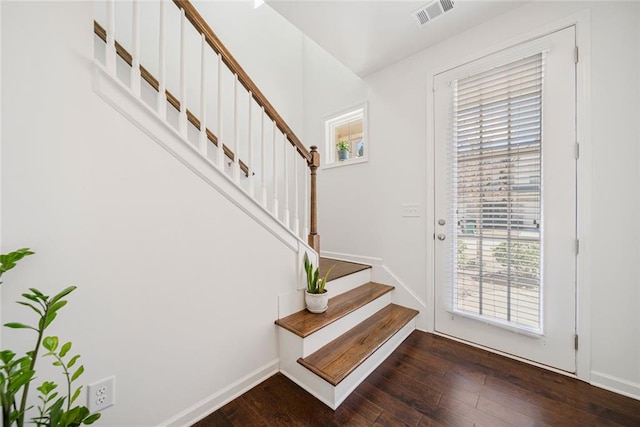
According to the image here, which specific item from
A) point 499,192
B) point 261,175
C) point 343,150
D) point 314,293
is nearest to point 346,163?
point 343,150

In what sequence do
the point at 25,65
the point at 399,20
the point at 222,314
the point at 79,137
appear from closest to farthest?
the point at 25,65 < the point at 79,137 < the point at 222,314 < the point at 399,20

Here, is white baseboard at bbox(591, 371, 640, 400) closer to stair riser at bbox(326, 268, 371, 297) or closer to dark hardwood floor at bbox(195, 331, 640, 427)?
dark hardwood floor at bbox(195, 331, 640, 427)

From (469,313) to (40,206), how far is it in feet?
8.92

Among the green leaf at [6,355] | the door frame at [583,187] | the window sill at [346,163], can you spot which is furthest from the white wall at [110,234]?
the door frame at [583,187]

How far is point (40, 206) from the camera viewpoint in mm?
920

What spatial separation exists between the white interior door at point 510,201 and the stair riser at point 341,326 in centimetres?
53

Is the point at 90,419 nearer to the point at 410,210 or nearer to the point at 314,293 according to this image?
the point at 314,293

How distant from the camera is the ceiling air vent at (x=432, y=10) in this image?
5.82 ft

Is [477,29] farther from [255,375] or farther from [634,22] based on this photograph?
[255,375]

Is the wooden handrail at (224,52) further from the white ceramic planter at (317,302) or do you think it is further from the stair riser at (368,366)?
the stair riser at (368,366)

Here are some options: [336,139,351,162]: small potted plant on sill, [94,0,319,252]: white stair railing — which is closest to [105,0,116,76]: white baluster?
[94,0,319,252]: white stair railing

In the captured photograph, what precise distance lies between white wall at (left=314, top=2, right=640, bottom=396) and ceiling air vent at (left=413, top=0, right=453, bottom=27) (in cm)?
37

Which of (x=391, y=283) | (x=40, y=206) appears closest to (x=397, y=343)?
(x=391, y=283)

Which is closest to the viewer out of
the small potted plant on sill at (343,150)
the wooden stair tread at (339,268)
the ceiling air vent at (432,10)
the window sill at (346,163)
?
the ceiling air vent at (432,10)
